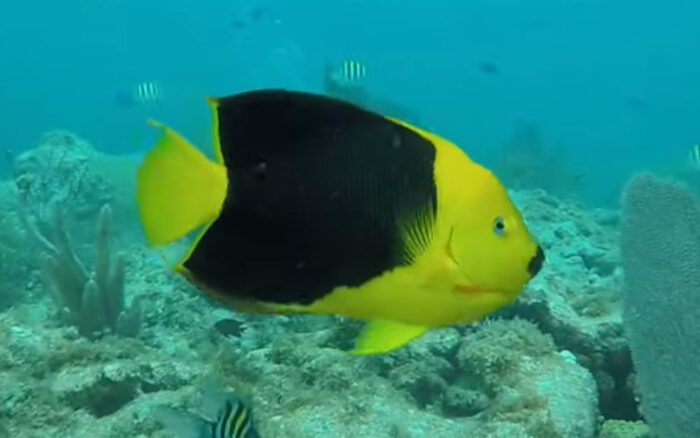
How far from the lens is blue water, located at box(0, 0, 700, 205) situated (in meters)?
102

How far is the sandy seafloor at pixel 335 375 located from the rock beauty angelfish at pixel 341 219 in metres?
1.83

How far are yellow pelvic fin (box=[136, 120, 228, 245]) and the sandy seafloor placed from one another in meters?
1.86

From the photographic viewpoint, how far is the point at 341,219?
3.92ft

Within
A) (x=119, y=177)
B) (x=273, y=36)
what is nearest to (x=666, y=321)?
(x=119, y=177)

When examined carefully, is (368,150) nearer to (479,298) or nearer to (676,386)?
(479,298)

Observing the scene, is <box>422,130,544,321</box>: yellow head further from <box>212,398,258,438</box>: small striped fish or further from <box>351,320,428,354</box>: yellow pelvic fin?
<box>212,398,258,438</box>: small striped fish

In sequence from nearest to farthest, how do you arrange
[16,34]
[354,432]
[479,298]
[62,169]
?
[479,298], [354,432], [62,169], [16,34]

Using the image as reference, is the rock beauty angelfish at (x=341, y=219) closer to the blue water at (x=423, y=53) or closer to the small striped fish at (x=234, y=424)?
the small striped fish at (x=234, y=424)

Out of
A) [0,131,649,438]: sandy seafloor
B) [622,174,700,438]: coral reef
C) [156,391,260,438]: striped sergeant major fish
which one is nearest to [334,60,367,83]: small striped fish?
[0,131,649,438]: sandy seafloor

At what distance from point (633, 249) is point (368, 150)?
3.17m

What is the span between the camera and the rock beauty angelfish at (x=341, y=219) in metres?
1.17

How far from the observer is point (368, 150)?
3.98 ft

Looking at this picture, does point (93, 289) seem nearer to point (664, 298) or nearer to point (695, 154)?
point (664, 298)

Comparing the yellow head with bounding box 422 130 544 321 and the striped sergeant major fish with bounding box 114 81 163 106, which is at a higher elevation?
the yellow head with bounding box 422 130 544 321
